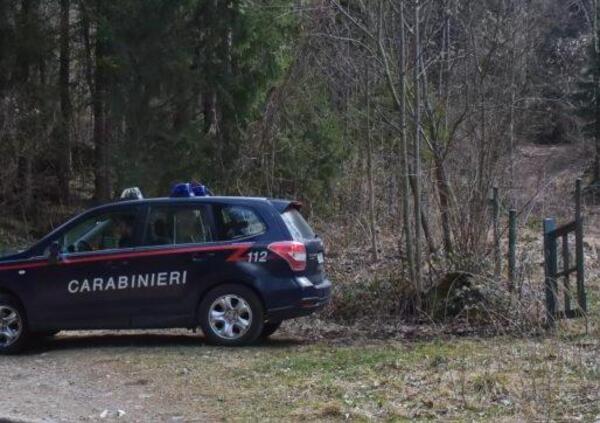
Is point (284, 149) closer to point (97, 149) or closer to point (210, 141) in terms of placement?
point (210, 141)

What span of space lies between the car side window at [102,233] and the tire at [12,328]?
2.92 feet

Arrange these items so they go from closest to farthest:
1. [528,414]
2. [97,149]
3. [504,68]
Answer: [528,414] → [504,68] → [97,149]

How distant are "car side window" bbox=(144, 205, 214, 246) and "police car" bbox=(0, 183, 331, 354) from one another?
0.04 feet

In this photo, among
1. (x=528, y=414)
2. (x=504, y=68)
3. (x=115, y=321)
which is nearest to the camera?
(x=528, y=414)

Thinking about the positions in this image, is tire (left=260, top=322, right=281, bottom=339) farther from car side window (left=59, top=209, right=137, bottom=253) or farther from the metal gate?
the metal gate

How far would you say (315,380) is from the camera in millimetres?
9375

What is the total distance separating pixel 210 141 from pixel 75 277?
981 centimetres

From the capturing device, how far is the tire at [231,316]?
37.2ft

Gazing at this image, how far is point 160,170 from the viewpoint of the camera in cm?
2105

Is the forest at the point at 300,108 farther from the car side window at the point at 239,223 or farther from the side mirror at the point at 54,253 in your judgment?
the side mirror at the point at 54,253

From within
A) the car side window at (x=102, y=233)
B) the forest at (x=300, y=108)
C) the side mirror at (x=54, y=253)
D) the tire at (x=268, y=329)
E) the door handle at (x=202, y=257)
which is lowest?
the tire at (x=268, y=329)

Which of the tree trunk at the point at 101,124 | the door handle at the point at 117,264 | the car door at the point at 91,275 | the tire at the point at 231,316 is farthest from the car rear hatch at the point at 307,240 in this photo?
the tree trunk at the point at 101,124

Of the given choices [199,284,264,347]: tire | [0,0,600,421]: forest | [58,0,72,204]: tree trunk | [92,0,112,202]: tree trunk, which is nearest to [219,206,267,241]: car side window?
[199,284,264,347]: tire

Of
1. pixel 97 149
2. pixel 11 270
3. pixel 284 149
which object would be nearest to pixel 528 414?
pixel 11 270
